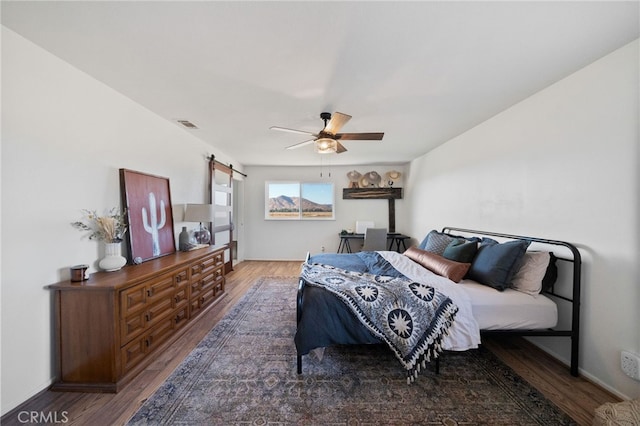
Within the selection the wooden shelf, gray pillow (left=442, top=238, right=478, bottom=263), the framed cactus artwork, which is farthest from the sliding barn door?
gray pillow (left=442, top=238, right=478, bottom=263)

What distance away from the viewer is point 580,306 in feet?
6.29

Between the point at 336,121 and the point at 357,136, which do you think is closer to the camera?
the point at 336,121

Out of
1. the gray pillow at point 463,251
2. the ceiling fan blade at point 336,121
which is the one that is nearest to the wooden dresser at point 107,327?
the ceiling fan blade at point 336,121

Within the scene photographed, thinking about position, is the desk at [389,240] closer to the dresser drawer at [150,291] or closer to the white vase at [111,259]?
the dresser drawer at [150,291]

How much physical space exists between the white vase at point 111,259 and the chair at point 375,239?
13.1ft

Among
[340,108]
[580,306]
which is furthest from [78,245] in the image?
[580,306]

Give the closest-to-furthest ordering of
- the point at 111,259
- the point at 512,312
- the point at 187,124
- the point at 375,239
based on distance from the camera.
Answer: the point at 512,312, the point at 111,259, the point at 187,124, the point at 375,239

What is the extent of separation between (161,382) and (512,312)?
2.86 metres

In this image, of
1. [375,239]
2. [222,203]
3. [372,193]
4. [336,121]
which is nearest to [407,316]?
[336,121]

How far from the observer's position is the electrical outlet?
157cm

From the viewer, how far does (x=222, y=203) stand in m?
4.82

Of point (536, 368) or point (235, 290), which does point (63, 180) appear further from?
point (536, 368)

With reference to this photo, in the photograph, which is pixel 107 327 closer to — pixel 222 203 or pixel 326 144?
pixel 326 144

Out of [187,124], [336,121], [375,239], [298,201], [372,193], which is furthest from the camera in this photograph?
[298,201]
